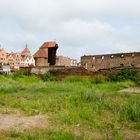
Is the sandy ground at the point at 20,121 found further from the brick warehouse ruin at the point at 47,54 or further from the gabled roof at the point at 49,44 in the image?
the gabled roof at the point at 49,44

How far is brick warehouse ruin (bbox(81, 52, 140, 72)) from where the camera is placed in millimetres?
38784

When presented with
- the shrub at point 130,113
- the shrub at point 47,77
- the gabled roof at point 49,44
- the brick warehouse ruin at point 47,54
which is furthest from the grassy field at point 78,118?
the gabled roof at point 49,44

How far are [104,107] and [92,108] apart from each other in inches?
20.9

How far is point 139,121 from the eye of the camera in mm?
9250

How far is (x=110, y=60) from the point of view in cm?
4066

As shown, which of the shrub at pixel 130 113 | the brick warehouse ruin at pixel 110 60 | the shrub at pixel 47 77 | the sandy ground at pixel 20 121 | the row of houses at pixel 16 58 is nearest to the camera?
the sandy ground at pixel 20 121

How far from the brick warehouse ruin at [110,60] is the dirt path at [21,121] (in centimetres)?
2827

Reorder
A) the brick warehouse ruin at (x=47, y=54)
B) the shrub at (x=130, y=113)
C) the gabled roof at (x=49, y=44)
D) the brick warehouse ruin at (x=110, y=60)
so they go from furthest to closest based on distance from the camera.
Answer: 1. the gabled roof at (x=49, y=44)
2. the brick warehouse ruin at (x=47, y=54)
3. the brick warehouse ruin at (x=110, y=60)
4. the shrub at (x=130, y=113)

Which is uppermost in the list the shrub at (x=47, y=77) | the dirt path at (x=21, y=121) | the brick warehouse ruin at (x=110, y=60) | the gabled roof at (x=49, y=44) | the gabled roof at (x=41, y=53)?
the gabled roof at (x=49, y=44)

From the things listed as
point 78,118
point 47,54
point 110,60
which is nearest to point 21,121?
point 78,118

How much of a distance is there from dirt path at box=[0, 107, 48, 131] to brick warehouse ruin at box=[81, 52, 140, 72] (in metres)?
28.3

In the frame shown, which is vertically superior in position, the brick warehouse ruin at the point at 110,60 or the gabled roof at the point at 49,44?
the gabled roof at the point at 49,44

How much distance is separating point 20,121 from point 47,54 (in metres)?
46.1

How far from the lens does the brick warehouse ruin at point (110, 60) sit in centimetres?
3878
